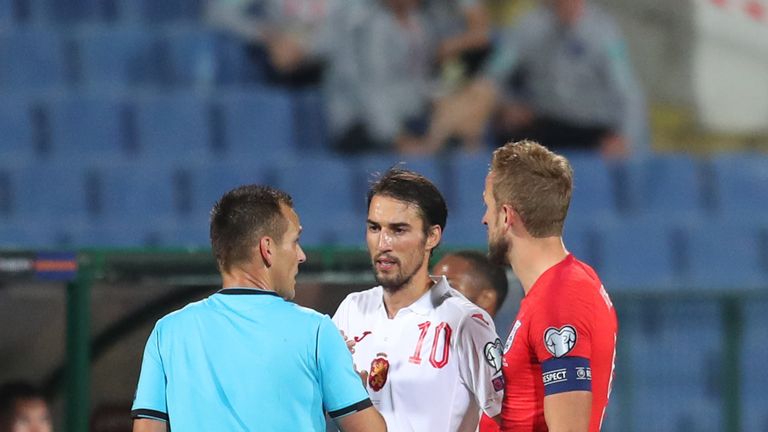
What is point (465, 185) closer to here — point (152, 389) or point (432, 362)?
point (432, 362)

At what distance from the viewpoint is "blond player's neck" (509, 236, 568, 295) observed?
138 inches

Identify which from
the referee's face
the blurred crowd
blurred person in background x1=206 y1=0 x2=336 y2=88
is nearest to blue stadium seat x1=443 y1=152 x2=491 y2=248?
the blurred crowd

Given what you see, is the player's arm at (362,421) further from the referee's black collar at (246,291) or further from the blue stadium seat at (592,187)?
the blue stadium seat at (592,187)

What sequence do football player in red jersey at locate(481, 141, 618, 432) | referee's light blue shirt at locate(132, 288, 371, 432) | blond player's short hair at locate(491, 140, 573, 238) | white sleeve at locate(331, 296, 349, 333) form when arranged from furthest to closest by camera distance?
white sleeve at locate(331, 296, 349, 333), blond player's short hair at locate(491, 140, 573, 238), football player in red jersey at locate(481, 141, 618, 432), referee's light blue shirt at locate(132, 288, 371, 432)

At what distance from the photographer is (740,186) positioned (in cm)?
916

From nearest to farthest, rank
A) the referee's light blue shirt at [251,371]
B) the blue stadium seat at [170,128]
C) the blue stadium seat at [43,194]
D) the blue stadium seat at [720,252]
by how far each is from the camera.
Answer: the referee's light blue shirt at [251,371] → the blue stadium seat at [43,194] → the blue stadium seat at [170,128] → the blue stadium seat at [720,252]

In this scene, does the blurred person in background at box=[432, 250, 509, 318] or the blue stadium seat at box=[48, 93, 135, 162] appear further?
the blue stadium seat at box=[48, 93, 135, 162]

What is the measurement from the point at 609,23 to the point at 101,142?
10.9ft

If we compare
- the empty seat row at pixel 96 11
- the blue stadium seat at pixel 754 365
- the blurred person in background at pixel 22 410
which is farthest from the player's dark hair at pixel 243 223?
the empty seat row at pixel 96 11

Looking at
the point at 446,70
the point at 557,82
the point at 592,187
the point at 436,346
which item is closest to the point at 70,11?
the point at 446,70

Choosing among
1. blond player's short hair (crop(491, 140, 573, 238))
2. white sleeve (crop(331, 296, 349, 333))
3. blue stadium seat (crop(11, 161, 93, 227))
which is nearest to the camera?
blond player's short hair (crop(491, 140, 573, 238))

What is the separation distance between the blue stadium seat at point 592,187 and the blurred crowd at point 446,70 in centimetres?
14

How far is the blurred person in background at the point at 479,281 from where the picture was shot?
4.32 meters

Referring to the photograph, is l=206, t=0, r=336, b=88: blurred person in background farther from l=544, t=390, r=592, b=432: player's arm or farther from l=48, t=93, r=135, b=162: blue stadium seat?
l=544, t=390, r=592, b=432: player's arm
